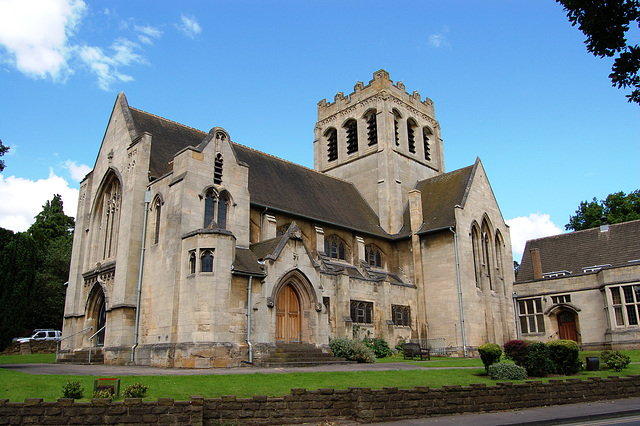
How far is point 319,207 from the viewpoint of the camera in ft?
115

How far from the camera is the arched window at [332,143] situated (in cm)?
4781

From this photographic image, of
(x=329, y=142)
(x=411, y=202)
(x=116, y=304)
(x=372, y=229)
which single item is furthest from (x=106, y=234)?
(x=329, y=142)

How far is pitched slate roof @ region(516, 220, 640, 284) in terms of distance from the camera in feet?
121

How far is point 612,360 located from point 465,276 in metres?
13.7

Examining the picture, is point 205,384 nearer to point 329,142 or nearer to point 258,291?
point 258,291

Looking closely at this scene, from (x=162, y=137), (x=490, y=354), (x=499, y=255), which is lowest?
(x=490, y=354)

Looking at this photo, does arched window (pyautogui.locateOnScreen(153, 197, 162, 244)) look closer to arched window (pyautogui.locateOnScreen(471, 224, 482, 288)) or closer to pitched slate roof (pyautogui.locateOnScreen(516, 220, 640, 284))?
arched window (pyautogui.locateOnScreen(471, 224, 482, 288))

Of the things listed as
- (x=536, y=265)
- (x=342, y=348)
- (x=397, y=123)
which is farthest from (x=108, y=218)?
(x=536, y=265)

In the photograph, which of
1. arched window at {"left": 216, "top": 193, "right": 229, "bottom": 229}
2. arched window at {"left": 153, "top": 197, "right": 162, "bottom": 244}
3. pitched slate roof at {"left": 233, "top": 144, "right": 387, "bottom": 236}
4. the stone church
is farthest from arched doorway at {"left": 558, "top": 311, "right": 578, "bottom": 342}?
arched window at {"left": 153, "top": 197, "right": 162, "bottom": 244}

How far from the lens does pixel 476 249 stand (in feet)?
118

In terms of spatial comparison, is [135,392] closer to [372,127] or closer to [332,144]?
[372,127]

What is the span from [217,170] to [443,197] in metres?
18.7

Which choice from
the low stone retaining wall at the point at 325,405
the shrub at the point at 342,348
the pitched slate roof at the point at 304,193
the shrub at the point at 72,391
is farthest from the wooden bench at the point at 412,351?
the shrub at the point at 72,391

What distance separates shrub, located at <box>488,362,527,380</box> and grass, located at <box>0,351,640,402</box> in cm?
32
